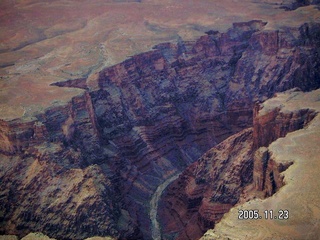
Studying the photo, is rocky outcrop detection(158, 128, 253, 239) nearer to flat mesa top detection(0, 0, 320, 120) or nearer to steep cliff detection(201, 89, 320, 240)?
steep cliff detection(201, 89, 320, 240)

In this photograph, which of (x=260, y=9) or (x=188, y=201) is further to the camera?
(x=260, y=9)

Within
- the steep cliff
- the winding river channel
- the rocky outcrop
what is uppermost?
the steep cliff

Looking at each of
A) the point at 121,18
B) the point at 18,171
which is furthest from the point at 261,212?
the point at 121,18

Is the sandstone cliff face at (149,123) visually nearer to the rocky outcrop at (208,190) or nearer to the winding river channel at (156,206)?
the rocky outcrop at (208,190)

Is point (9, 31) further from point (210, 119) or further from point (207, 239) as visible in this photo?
point (207, 239)

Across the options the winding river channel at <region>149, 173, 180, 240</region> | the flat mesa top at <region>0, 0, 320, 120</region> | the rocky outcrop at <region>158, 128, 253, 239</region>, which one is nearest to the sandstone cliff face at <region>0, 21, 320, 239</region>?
the rocky outcrop at <region>158, 128, 253, 239</region>

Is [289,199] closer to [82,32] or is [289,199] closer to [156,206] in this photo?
[156,206]

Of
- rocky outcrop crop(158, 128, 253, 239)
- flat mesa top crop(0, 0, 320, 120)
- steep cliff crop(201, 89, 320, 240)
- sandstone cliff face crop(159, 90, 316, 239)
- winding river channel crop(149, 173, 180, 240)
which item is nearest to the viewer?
steep cliff crop(201, 89, 320, 240)
